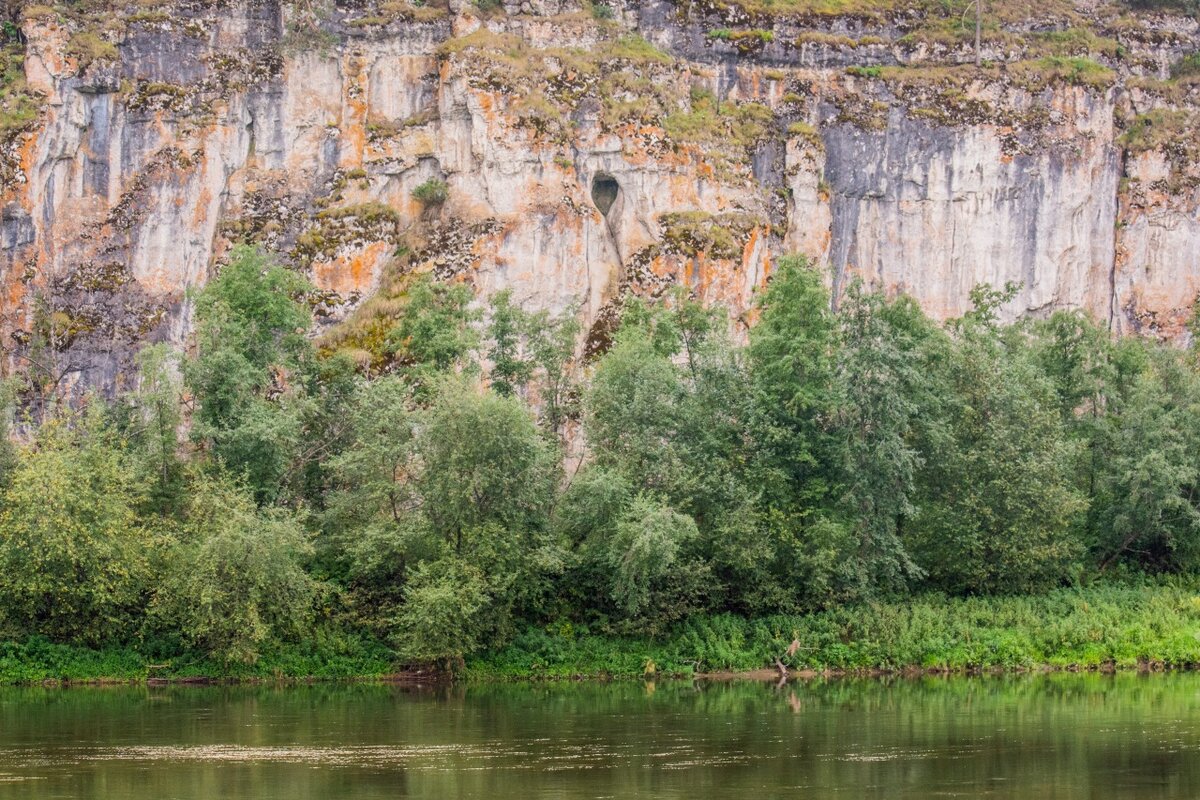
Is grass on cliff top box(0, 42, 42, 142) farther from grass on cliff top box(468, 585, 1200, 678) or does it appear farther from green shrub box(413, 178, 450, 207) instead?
grass on cliff top box(468, 585, 1200, 678)

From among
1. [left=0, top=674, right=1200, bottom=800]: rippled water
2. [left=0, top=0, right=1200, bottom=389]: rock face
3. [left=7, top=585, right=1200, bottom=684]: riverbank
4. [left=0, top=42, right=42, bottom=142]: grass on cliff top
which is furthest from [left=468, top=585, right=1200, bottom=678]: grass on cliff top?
[left=0, top=42, right=42, bottom=142]: grass on cliff top

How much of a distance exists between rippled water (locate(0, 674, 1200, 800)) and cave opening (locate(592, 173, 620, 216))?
25537mm

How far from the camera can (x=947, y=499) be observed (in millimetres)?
48938

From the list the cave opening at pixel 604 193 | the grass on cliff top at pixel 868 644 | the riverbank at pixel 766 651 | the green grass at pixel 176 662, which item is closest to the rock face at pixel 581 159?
the cave opening at pixel 604 193

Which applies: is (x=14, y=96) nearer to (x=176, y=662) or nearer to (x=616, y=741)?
(x=176, y=662)

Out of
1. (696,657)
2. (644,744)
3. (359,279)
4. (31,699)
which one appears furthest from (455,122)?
(644,744)

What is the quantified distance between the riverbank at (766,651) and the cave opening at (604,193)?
2193 centimetres

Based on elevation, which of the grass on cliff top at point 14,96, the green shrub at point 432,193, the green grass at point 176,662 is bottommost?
the green grass at point 176,662

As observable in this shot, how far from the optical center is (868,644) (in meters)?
45.5

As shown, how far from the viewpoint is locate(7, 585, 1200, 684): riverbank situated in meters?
44.8

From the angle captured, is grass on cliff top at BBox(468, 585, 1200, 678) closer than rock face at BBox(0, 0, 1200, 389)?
Yes

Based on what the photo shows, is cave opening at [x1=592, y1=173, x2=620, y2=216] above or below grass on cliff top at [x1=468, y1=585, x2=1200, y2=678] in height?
above

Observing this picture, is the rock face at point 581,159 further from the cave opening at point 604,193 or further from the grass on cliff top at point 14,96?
the grass on cliff top at point 14,96

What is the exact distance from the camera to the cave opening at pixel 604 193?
6384 centimetres
